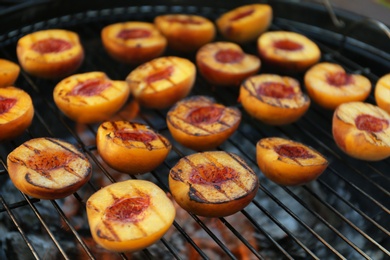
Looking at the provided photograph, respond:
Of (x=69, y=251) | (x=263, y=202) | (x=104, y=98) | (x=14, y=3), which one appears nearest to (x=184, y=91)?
(x=104, y=98)

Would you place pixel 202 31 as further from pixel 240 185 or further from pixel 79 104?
pixel 240 185

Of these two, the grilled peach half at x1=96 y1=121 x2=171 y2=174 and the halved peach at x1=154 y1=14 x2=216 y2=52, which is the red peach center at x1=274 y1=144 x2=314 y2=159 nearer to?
the grilled peach half at x1=96 y1=121 x2=171 y2=174

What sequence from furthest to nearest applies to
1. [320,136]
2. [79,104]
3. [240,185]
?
[320,136] → [79,104] → [240,185]

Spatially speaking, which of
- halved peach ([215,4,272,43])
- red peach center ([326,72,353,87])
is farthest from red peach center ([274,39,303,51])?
red peach center ([326,72,353,87])

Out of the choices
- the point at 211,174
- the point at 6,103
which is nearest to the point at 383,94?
the point at 211,174

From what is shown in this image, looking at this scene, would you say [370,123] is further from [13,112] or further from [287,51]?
[13,112]

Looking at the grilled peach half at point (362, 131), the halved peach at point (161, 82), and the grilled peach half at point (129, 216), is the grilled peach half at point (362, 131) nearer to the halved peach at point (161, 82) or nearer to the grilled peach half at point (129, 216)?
the halved peach at point (161, 82)
